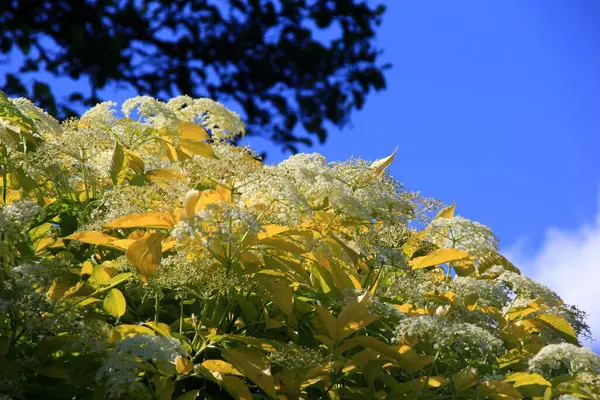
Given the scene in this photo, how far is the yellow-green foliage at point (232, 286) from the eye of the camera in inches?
59.1

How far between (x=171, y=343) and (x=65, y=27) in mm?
9386

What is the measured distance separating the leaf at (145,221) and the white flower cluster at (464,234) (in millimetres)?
1007

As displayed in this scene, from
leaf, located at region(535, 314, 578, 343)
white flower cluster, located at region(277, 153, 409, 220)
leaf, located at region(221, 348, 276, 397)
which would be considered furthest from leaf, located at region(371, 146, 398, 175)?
leaf, located at region(221, 348, 276, 397)

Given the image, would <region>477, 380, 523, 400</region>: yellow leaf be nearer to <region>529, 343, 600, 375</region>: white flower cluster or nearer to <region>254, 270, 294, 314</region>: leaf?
Result: <region>529, 343, 600, 375</region>: white flower cluster

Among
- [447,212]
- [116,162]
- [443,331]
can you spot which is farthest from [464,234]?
[116,162]

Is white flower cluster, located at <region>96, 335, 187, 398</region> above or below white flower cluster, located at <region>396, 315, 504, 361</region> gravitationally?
below

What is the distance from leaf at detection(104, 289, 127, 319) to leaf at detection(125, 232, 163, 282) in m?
0.14

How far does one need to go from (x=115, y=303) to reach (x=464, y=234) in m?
1.17

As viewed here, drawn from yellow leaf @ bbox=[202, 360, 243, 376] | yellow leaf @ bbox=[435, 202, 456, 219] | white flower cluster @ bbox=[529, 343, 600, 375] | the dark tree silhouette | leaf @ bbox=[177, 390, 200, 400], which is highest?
the dark tree silhouette

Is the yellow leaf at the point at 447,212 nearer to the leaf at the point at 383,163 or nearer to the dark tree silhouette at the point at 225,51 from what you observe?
the leaf at the point at 383,163

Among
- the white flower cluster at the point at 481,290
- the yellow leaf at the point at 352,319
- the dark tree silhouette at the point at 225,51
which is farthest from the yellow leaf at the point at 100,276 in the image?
the dark tree silhouette at the point at 225,51

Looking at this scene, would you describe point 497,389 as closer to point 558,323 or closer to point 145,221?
point 558,323

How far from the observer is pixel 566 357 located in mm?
1934

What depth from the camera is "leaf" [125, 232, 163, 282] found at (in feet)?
4.89
